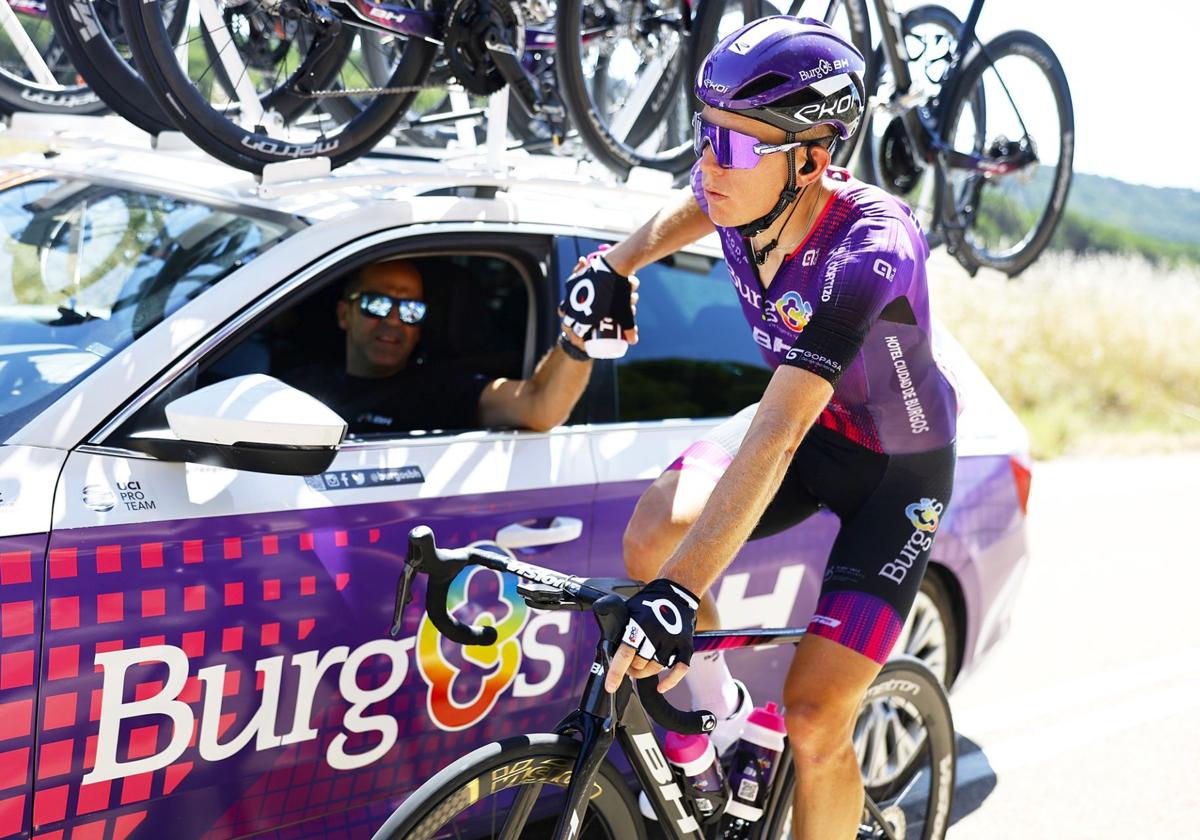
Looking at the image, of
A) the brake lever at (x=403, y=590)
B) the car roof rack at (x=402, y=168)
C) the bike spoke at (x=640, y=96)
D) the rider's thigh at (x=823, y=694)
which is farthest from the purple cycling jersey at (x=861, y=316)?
the bike spoke at (x=640, y=96)

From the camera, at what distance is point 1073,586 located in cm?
704

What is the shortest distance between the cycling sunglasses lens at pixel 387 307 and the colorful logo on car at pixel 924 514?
151 cm

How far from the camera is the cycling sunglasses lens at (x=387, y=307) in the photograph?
12.3 ft

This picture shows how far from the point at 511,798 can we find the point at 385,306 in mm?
1676

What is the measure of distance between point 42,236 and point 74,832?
173cm

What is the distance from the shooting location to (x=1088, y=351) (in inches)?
546

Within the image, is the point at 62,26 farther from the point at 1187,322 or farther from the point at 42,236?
the point at 1187,322

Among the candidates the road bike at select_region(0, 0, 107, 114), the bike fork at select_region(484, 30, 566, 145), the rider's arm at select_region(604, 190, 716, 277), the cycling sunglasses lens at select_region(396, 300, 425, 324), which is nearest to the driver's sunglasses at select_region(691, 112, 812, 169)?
the rider's arm at select_region(604, 190, 716, 277)

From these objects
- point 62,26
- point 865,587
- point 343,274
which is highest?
point 62,26

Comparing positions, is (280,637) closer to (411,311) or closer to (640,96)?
(411,311)

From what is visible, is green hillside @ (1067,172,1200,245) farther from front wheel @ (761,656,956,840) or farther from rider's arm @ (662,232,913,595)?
rider's arm @ (662,232,913,595)

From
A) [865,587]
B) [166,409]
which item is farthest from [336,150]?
[865,587]

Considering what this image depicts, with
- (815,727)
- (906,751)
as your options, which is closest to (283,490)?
(815,727)

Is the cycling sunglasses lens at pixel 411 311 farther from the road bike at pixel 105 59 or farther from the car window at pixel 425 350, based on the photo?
the road bike at pixel 105 59
